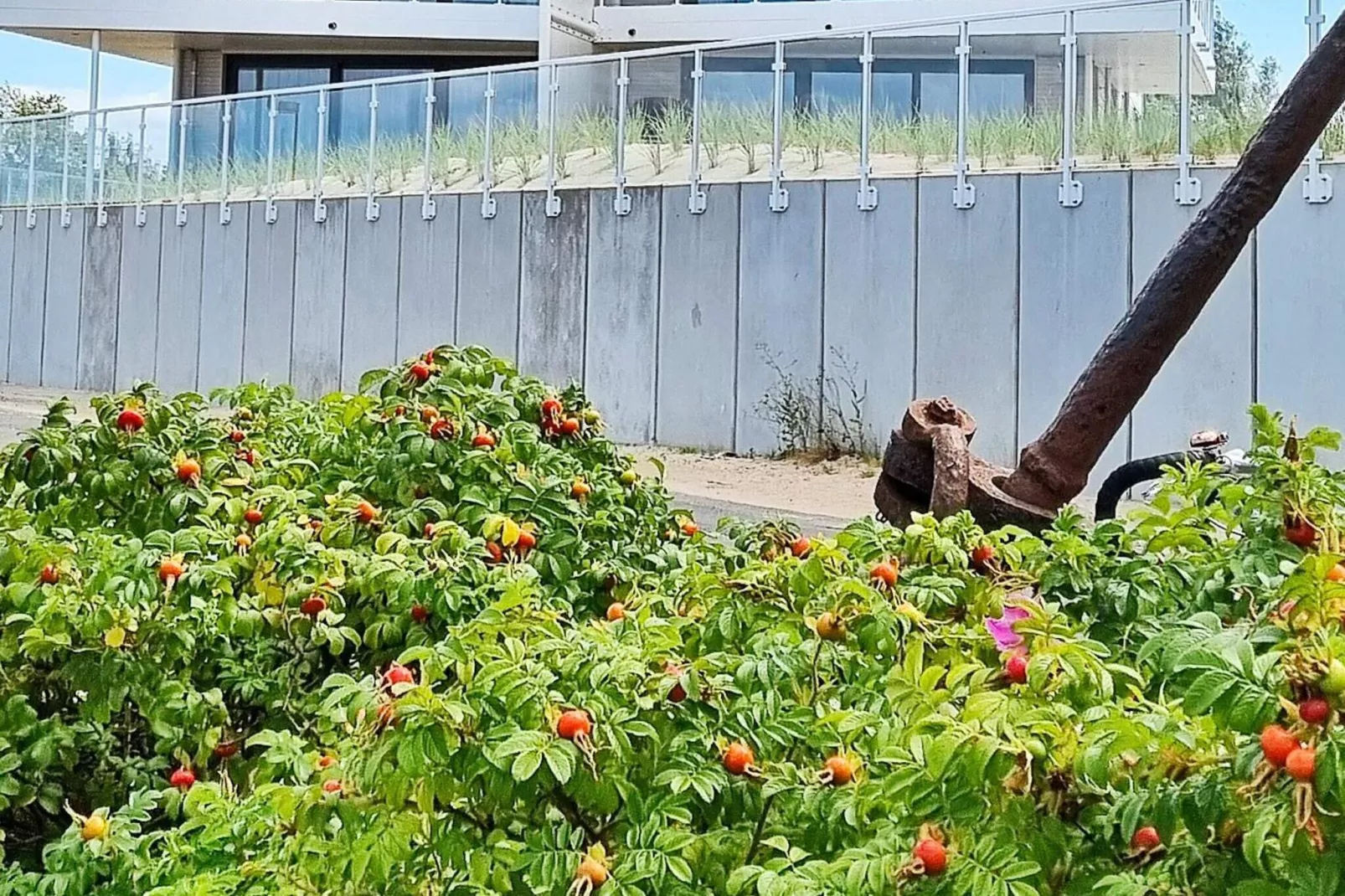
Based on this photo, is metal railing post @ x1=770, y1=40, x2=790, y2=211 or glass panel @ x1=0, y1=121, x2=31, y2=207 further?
glass panel @ x1=0, y1=121, x2=31, y2=207

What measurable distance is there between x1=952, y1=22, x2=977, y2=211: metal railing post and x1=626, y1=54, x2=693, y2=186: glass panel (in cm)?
227

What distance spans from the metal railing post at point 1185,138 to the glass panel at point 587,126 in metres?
4.57

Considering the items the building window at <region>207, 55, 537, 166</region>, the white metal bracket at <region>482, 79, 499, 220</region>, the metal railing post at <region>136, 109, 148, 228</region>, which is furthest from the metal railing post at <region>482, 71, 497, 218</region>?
the metal railing post at <region>136, 109, 148, 228</region>

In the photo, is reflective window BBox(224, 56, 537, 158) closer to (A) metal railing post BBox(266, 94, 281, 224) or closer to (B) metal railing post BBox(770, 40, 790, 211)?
(A) metal railing post BBox(266, 94, 281, 224)

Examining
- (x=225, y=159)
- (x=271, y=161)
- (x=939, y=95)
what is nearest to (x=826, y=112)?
(x=939, y=95)

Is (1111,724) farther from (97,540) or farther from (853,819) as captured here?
(97,540)

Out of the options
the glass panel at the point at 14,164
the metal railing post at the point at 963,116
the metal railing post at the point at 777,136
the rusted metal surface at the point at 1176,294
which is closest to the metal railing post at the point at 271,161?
the glass panel at the point at 14,164

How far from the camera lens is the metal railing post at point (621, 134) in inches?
483

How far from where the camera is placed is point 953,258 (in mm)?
10656

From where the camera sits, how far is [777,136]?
1170 cm

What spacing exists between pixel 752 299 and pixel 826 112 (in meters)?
1.54

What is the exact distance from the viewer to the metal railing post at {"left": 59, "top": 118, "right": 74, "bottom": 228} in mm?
16422

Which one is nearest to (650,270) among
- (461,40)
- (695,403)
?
(695,403)

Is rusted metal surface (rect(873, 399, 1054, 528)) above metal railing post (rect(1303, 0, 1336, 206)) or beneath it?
beneath
